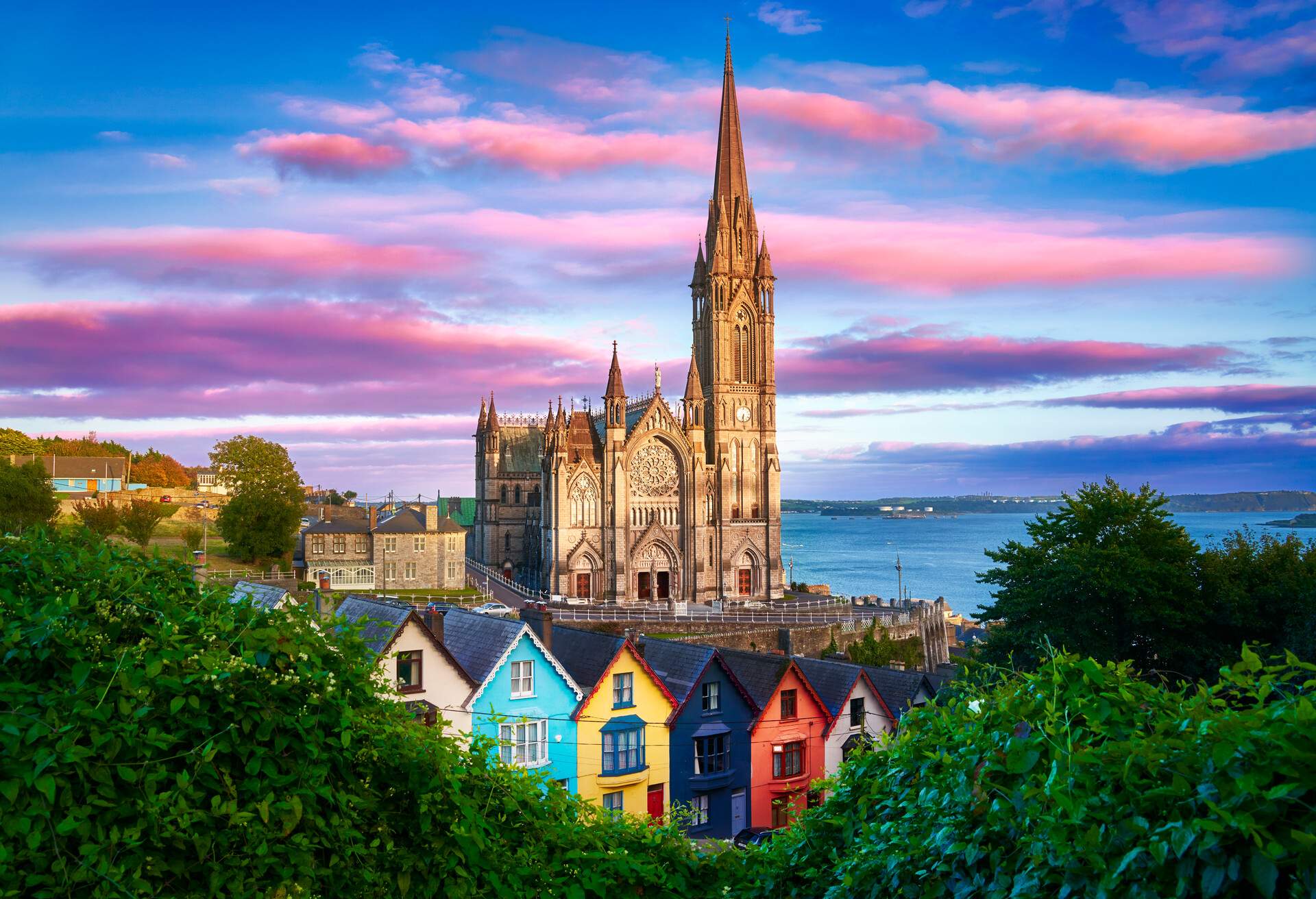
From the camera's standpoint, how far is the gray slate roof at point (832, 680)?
30016mm

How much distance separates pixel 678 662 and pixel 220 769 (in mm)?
23445

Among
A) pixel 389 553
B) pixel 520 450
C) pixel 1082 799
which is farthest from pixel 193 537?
pixel 1082 799

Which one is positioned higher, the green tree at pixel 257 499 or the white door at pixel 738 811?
the green tree at pixel 257 499

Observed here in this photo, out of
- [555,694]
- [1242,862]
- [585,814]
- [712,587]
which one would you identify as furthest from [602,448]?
[1242,862]

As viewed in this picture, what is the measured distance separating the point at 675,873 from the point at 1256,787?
5853 millimetres

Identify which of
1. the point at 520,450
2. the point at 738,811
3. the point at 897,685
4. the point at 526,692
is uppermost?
the point at 520,450

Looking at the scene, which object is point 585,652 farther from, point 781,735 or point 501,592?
point 501,592

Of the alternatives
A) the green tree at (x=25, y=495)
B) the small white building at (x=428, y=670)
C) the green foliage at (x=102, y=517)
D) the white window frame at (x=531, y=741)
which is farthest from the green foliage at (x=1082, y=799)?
the green tree at (x=25, y=495)

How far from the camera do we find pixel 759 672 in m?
29.9

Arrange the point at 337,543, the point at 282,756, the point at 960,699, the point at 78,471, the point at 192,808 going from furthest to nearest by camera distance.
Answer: the point at 78,471 < the point at 337,543 < the point at 960,699 < the point at 282,756 < the point at 192,808

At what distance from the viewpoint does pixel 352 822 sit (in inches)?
301

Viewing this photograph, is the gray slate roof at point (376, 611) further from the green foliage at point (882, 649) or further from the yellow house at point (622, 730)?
the green foliage at point (882, 649)

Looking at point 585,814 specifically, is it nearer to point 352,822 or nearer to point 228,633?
point 352,822

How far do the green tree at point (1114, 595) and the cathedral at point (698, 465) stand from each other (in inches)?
1786
